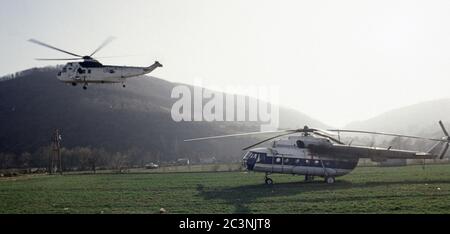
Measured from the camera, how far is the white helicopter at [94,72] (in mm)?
28562

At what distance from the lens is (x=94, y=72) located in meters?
29.4

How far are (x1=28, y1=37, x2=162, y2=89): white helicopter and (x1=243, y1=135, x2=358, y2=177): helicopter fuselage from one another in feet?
42.6

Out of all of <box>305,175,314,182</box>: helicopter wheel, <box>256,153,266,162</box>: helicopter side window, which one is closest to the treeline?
<box>305,175,314,182</box>: helicopter wheel

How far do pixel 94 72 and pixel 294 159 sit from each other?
1776 centimetres

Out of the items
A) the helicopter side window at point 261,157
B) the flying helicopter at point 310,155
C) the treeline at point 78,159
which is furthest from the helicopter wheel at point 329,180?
the treeline at point 78,159

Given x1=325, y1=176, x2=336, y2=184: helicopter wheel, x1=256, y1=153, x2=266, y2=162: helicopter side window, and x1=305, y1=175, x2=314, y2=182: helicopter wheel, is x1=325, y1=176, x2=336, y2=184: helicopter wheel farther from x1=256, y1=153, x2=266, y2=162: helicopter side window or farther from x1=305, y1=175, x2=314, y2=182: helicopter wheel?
x1=256, y1=153, x2=266, y2=162: helicopter side window

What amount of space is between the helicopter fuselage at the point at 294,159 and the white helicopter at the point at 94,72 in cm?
1298

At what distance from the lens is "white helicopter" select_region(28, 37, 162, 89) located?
28.6 meters

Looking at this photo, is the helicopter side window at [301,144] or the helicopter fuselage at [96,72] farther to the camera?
the helicopter side window at [301,144]

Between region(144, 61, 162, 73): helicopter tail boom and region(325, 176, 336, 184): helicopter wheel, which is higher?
region(144, 61, 162, 73): helicopter tail boom

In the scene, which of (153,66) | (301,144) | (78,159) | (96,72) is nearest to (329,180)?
(301,144)

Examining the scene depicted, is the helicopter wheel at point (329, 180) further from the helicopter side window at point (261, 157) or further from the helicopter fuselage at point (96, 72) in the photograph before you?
the helicopter fuselage at point (96, 72)

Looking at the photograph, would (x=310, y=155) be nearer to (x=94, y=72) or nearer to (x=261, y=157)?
(x=261, y=157)
